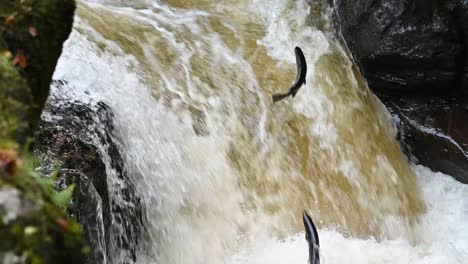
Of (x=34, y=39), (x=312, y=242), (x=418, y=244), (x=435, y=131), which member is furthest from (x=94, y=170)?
(x=435, y=131)

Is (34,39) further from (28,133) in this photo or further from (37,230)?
(37,230)

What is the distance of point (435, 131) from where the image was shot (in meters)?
5.96

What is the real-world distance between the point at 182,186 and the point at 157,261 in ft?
2.35

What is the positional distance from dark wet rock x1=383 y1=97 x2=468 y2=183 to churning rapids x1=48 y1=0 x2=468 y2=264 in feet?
0.43

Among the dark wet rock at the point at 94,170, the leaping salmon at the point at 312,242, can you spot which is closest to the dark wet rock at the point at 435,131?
the leaping salmon at the point at 312,242

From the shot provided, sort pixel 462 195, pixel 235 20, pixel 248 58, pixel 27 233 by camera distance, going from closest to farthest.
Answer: pixel 27 233 < pixel 462 195 < pixel 248 58 < pixel 235 20

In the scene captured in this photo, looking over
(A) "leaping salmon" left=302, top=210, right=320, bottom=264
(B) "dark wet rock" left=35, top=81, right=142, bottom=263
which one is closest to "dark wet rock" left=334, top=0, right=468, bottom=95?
(A) "leaping salmon" left=302, top=210, right=320, bottom=264

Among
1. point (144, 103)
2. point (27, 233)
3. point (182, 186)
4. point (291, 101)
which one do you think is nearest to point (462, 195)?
point (291, 101)

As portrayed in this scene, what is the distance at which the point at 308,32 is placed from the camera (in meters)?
6.55

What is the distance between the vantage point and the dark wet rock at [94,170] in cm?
344

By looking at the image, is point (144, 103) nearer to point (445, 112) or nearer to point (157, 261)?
point (157, 261)

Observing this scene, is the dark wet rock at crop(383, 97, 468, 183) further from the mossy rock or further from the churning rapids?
the mossy rock

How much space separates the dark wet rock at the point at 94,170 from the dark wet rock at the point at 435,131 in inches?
128

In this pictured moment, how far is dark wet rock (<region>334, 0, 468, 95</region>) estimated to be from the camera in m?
5.50
